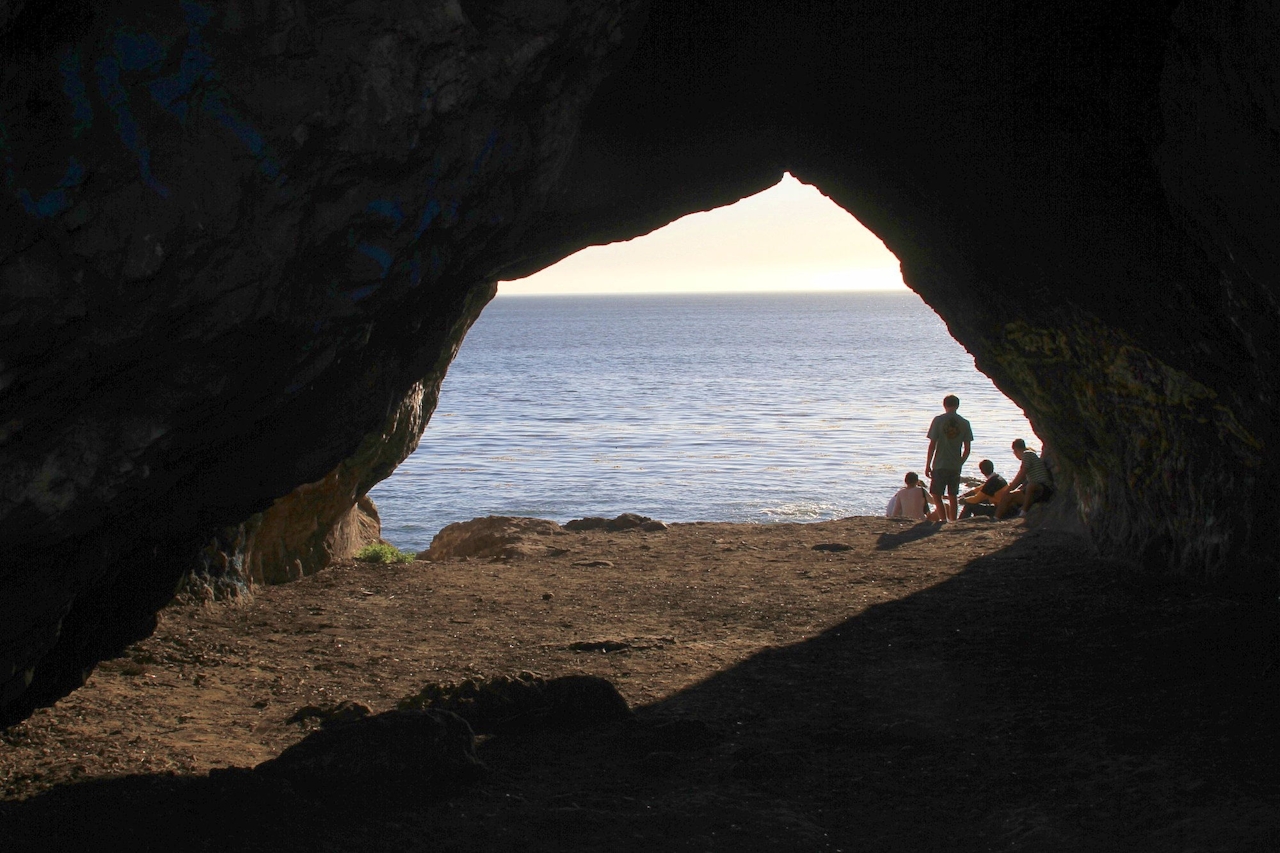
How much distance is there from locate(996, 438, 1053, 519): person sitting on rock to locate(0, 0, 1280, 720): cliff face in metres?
3.05

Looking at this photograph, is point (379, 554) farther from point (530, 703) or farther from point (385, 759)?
point (385, 759)

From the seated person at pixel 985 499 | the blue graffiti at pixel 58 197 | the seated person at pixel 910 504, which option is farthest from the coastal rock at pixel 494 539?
the blue graffiti at pixel 58 197

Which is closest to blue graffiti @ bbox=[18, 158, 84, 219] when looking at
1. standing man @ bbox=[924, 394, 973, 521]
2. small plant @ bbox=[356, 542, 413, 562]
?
small plant @ bbox=[356, 542, 413, 562]

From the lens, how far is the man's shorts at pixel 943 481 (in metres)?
16.3

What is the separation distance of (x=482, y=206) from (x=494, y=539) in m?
8.96

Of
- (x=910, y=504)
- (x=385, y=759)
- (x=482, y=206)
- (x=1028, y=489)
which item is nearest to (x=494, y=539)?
(x=910, y=504)

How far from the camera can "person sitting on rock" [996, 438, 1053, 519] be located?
13844 millimetres

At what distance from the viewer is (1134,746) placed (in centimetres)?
621

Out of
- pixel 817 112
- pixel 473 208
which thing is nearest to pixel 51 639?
pixel 473 208

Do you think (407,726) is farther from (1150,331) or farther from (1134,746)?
(1150,331)

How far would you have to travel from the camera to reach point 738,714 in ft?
23.6

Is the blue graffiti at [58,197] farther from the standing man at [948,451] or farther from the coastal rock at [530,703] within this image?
the standing man at [948,451]

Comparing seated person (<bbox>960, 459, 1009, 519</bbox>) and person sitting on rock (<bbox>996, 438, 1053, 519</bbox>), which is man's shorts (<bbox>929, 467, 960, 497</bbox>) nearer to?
seated person (<bbox>960, 459, 1009, 519</bbox>)

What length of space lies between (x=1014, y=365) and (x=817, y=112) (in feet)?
12.2
